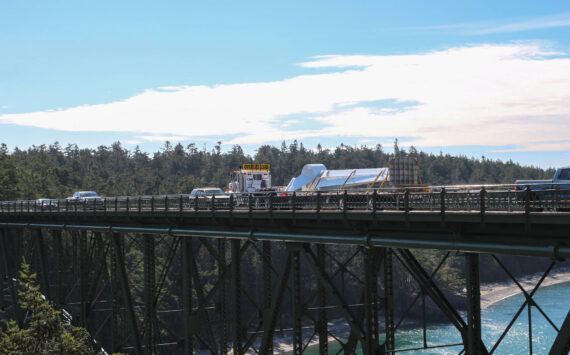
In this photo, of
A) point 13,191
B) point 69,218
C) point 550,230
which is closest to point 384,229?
point 550,230

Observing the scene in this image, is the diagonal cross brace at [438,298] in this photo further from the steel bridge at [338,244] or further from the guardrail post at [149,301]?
the guardrail post at [149,301]

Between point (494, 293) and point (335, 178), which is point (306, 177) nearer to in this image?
point (335, 178)

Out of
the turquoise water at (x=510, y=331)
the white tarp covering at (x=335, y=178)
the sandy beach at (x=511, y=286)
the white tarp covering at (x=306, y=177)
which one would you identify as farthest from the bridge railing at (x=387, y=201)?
the sandy beach at (x=511, y=286)

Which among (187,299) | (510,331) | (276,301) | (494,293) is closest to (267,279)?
(276,301)

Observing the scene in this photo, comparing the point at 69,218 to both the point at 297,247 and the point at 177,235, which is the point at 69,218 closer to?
the point at 177,235

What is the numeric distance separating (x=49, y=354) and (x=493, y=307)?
88267 millimetres

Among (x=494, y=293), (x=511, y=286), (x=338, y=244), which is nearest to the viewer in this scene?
(x=338, y=244)

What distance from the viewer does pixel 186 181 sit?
456 feet

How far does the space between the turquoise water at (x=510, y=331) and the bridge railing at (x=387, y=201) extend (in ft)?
144

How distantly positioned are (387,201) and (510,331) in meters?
58.5

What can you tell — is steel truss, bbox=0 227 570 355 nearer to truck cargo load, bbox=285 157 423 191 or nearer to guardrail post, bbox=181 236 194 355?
guardrail post, bbox=181 236 194 355

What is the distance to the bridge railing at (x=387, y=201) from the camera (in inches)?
599

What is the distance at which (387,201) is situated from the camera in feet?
82.4

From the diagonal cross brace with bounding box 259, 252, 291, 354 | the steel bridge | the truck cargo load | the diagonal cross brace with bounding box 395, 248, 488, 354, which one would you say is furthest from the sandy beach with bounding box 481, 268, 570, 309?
the diagonal cross brace with bounding box 395, 248, 488, 354
